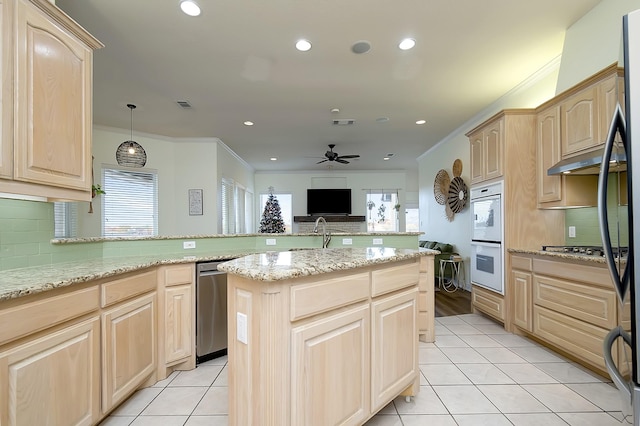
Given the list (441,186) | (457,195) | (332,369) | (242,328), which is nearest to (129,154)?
(242,328)

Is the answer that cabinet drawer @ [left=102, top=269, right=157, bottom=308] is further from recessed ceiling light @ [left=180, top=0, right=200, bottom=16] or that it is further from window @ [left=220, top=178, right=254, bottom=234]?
window @ [left=220, top=178, right=254, bottom=234]

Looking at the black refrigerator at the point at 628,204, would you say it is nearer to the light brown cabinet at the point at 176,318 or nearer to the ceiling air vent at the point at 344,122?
the light brown cabinet at the point at 176,318

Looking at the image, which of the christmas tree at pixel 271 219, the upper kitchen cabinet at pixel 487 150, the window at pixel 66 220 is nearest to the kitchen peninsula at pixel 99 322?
the upper kitchen cabinet at pixel 487 150

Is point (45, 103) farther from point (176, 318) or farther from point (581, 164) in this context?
point (581, 164)

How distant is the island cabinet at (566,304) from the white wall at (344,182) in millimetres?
6315

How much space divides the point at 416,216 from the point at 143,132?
7855mm

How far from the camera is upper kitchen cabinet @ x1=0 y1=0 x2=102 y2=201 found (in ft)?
4.91

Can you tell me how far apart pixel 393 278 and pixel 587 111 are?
240 cm

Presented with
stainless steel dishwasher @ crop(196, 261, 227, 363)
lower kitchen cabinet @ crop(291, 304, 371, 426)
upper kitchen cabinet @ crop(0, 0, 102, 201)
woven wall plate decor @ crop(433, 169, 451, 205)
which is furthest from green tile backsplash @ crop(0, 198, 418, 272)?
woven wall plate decor @ crop(433, 169, 451, 205)

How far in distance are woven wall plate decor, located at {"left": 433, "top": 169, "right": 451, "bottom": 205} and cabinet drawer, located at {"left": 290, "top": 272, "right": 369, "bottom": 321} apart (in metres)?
5.17

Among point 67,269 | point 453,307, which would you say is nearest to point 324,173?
point 453,307

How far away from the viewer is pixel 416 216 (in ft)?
31.9

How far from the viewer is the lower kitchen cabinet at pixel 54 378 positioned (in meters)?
1.25

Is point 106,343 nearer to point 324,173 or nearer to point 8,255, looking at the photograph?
point 8,255
